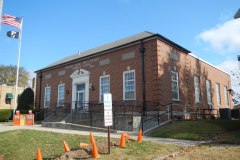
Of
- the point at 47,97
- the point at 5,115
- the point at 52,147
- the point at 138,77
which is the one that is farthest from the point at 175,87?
the point at 5,115

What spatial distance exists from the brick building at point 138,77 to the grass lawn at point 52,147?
934 centimetres

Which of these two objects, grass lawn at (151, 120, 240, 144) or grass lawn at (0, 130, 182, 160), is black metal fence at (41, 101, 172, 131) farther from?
grass lawn at (0, 130, 182, 160)

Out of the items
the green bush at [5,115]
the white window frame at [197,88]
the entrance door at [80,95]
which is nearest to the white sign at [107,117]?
the entrance door at [80,95]

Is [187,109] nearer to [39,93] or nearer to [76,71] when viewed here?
[76,71]

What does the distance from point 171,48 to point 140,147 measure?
14341 mm

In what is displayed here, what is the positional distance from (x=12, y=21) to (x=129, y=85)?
12800 millimetres

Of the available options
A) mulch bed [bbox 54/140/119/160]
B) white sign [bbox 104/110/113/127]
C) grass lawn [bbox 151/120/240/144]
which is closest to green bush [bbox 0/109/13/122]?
grass lawn [bbox 151/120/240/144]

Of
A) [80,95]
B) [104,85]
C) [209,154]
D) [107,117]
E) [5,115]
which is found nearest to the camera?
[209,154]

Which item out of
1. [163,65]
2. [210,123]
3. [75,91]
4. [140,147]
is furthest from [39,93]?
[140,147]

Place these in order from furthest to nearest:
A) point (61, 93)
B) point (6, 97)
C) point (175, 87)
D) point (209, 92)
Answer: point (6, 97) → point (61, 93) → point (209, 92) → point (175, 87)

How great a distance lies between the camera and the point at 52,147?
10.0m

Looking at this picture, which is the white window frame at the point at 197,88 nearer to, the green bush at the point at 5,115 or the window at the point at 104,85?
the window at the point at 104,85

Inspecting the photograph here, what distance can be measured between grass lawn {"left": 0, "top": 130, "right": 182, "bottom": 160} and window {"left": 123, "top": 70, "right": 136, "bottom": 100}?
952cm

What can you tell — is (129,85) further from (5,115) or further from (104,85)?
(5,115)
